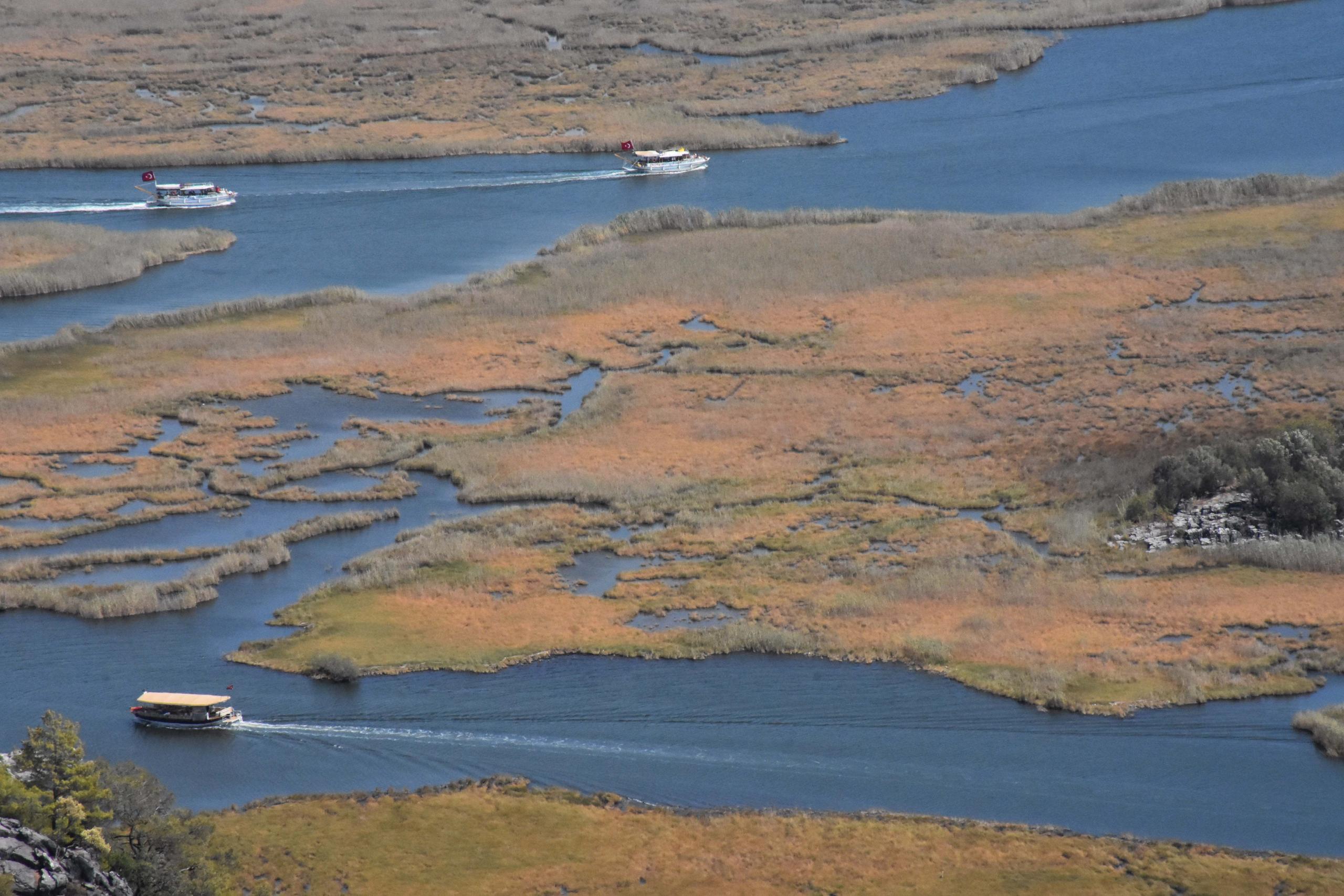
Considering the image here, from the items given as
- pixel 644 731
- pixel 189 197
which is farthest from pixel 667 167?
pixel 644 731

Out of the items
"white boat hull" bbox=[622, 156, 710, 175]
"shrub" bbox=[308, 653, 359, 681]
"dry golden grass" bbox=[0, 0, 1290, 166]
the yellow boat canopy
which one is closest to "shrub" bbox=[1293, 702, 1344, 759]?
"shrub" bbox=[308, 653, 359, 681]

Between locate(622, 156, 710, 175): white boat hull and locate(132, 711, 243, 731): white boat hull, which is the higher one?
locate(622, 156, 710, 175): white boat hull

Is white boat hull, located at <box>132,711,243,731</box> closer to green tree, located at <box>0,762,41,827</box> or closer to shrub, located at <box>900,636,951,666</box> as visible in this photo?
green tree, located at <box>0,762,41,827</box>

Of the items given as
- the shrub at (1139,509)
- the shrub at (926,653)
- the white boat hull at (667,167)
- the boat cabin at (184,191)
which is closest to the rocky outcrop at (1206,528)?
the shrub at (1139,509)

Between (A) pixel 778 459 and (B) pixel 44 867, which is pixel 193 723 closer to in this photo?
(B) pixel 44 867

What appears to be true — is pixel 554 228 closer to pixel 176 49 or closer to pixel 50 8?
Answer: pixel 176 49

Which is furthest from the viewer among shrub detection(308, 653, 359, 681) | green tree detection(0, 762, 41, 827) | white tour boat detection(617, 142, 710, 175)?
white tour boat detection(617, 142, 710, 175)
